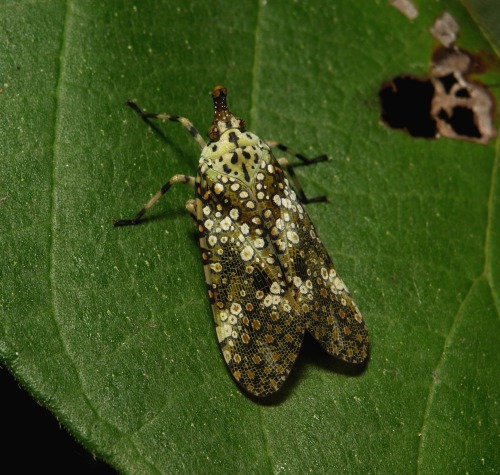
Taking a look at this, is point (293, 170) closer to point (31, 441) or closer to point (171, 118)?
point (171, 118)

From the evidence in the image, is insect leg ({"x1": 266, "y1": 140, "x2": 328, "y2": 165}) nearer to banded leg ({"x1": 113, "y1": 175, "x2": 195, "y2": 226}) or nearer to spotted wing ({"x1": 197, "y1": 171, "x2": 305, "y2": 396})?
spotted wing ({"x1": 197, "y1": 171, "x2": 305, "y2": 396})

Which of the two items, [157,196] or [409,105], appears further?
[409,105]

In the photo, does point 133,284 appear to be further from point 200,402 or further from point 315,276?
point 315,276

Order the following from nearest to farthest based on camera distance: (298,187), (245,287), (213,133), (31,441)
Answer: (245,287) → (213,133) → (298,187) → (31,441)

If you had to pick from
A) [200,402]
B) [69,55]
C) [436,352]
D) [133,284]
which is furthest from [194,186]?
[436,352]

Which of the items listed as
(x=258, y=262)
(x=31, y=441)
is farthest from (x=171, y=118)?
(x=31, y=441)

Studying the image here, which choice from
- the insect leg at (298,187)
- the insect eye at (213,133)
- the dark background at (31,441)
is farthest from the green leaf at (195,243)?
the dark background at (31,441)

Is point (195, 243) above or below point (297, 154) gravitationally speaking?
below
